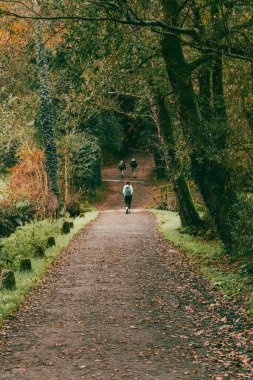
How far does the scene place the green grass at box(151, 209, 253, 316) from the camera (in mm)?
9891

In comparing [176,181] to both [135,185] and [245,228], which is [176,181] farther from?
[135,185]

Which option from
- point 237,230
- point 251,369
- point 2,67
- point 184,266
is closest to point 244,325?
point 251,369

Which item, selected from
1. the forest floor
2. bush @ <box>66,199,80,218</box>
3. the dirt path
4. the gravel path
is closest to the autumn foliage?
bush @ <box>66,199,80,218</box>

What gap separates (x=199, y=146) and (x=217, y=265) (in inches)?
116

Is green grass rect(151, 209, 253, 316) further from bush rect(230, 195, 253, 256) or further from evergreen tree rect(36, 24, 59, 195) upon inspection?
evergreen tree rect(36, 24, 59, 195)

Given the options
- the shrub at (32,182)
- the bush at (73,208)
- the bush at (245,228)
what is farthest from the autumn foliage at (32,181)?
the bush at (245,228)

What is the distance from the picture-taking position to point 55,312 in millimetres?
9172

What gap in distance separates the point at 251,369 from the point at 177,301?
361 centimetres

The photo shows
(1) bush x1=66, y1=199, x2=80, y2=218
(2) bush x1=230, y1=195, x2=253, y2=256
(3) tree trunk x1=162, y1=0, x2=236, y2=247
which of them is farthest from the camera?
(1) bush x1=66, y1=199, x2=80, y2=218

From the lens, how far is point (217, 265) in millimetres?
12961

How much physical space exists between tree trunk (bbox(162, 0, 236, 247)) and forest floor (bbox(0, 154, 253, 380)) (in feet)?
5.41

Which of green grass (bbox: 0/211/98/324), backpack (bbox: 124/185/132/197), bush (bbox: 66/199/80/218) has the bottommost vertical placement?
green grass (bbox: 0/211/98/324)

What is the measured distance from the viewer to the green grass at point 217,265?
9.89m

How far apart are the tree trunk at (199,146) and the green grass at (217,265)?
705 millimetres
